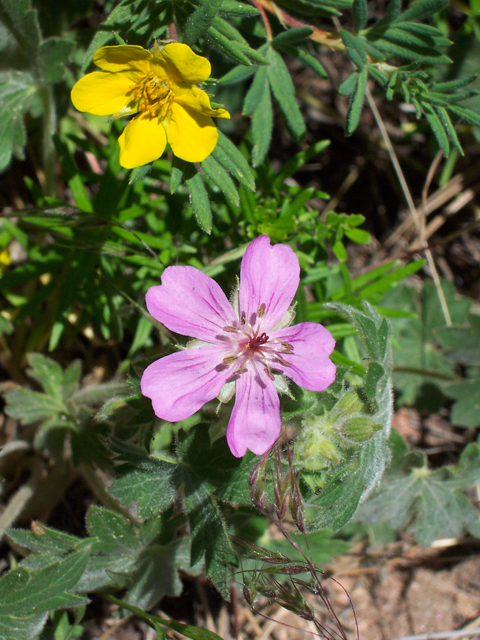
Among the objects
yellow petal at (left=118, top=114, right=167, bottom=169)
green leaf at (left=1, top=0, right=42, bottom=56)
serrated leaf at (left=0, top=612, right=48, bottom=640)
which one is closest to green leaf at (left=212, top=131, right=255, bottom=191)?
yellow petal at (left=118, top=114, right=167, bottom=169)

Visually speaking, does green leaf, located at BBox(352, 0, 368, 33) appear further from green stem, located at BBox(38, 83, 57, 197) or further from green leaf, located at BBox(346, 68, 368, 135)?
green stem, located at BBox(38, 83, 57, 197)

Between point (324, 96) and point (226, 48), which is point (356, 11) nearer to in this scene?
point (226, 48)

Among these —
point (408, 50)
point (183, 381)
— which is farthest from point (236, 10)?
point (183, 381)

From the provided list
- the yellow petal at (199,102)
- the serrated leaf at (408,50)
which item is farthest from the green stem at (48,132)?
the serrated leaf at (408,50)

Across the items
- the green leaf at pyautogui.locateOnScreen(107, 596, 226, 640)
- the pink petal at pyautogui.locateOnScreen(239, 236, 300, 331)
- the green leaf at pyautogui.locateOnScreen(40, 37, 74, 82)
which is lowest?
the green leaf at pyautogui.locateOnScreen(107, 596, 226, 640)

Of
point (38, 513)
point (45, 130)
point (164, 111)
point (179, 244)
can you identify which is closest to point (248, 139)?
point (179, 244)

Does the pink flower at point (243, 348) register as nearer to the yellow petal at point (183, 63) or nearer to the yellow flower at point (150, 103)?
the yellow flower at point (150, 103)
